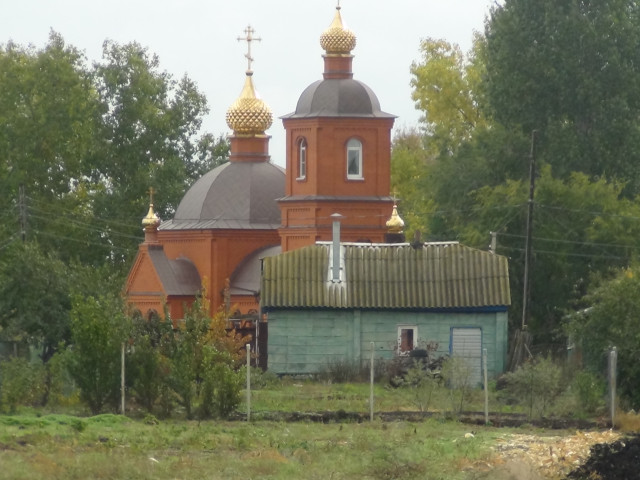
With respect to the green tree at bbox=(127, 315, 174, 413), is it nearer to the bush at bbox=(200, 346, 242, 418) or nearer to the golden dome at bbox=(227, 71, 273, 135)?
the bush at bbox=(200, 346, 242, 418)

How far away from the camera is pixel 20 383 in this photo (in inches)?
1255

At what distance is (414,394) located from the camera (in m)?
32.9

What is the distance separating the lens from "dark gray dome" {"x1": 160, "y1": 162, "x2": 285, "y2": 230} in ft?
199

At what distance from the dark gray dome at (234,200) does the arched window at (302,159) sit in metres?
2.80

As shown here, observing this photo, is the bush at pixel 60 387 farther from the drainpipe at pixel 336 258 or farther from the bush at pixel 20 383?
the drainpipe at pixel 336 258

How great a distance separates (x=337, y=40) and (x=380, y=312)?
17194 mm

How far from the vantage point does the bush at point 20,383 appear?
31.2 meters

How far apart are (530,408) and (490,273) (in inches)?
460

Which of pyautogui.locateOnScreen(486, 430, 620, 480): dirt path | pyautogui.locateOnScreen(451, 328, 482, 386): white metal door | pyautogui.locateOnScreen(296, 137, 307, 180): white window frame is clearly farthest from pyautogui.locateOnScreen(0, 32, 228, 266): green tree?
pyautogui.locateOnScreen(486, 430, 620, 480): dirt path

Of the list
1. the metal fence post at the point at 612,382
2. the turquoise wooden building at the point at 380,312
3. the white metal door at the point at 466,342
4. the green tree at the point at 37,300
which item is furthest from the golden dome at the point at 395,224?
the metal fence post at the point at 612,382

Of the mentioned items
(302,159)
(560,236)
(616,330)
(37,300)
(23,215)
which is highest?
(302,159)

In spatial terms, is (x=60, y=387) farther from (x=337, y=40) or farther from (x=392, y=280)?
(x=337, y=40)

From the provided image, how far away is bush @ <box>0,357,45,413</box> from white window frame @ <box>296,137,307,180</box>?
2451cm

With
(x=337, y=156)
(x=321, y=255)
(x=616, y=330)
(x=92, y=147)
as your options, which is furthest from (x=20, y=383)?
(x=92, y=147)
